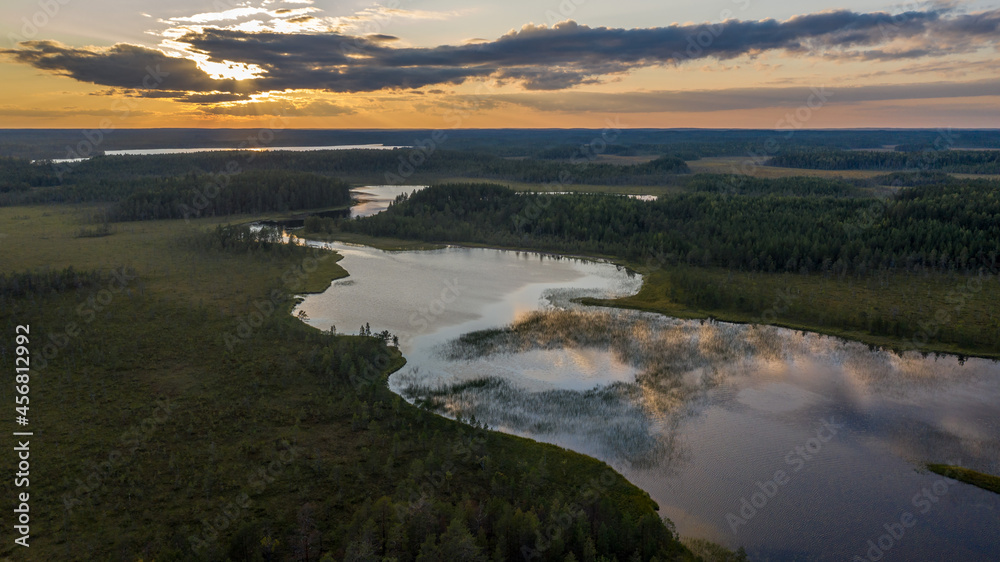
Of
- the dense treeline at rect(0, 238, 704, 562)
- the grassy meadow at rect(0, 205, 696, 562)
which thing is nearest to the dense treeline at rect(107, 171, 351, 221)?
the grassy meadow at rect(0, 205, 696, 562)

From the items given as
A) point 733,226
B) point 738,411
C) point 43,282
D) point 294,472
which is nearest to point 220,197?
point 43,282

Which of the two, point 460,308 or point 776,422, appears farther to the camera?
point 460,308

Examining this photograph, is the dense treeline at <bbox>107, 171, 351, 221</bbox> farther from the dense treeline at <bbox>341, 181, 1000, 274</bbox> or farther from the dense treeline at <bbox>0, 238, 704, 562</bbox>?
the dense treeline at <bbox>0, 238, 704, 562</bbox>

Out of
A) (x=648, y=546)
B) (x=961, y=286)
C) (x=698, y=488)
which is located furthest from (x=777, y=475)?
(x=961, y=286)

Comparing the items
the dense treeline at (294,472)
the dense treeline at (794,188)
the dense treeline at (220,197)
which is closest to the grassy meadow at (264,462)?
the dense treeline at (294,472)

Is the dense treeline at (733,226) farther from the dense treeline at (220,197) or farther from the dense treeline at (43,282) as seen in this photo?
the dense treeline at (43,282)

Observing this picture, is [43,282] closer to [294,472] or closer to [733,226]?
[294,472]

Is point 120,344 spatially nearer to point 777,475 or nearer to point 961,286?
point 777,475
